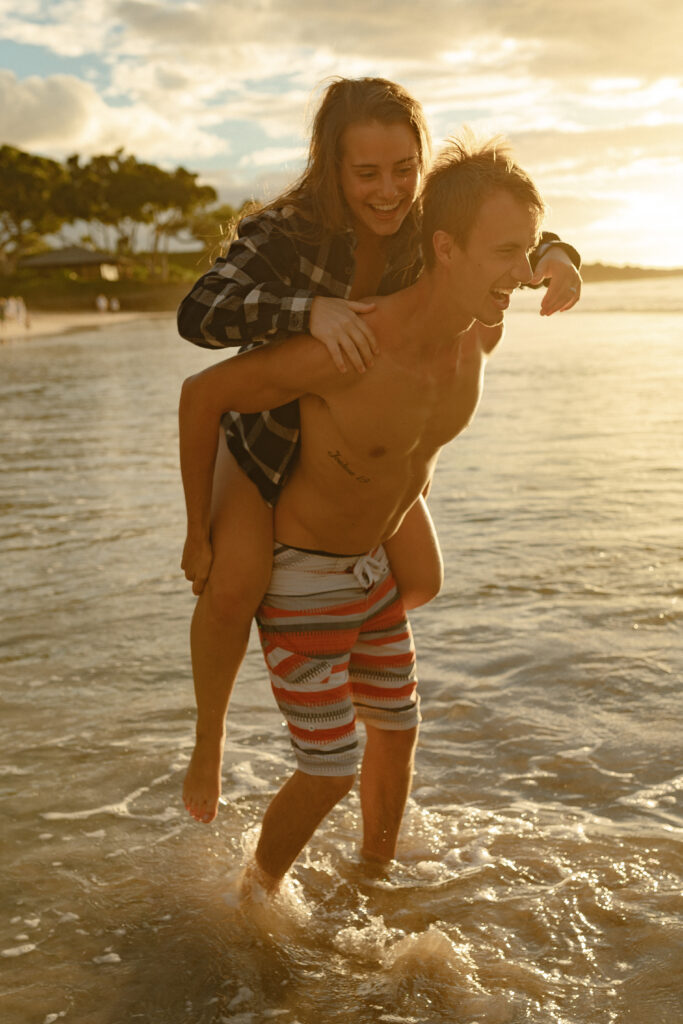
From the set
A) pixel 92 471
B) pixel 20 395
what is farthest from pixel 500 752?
pixel 20 395

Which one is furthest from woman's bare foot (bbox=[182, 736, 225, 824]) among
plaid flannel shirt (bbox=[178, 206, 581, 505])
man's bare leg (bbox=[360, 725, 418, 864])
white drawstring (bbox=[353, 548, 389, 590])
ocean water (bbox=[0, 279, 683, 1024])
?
plaid flannel shirt (bbox=[178, 206, 581, 505])

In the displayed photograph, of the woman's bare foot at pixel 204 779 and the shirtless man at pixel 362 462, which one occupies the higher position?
the shirtless man at pixel 362 462

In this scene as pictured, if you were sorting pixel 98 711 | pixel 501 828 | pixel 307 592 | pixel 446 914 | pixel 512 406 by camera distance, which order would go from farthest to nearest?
pixel 512 406 < pixel 98 711 < pixel 501 828 < pixel 446 914 < pixel 307 592

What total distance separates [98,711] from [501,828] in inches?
81.1

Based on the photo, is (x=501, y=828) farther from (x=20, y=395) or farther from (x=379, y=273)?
(x=20, y=395)

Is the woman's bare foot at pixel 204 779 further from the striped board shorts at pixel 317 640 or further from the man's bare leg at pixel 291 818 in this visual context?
the striped board shorts at pixel 317 640

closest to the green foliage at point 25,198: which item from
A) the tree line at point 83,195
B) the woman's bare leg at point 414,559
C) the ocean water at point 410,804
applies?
the tree line at point 83,195

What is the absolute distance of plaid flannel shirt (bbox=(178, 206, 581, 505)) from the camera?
295 cm

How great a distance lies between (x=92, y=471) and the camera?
11375 millimetres

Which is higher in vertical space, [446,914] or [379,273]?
[379,273]

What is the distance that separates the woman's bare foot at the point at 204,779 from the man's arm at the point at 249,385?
94 cm

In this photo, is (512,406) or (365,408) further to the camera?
(512,406)

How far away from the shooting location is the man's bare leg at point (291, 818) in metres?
3.47

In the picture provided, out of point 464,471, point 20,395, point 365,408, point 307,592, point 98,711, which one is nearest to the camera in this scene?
point 365,408
